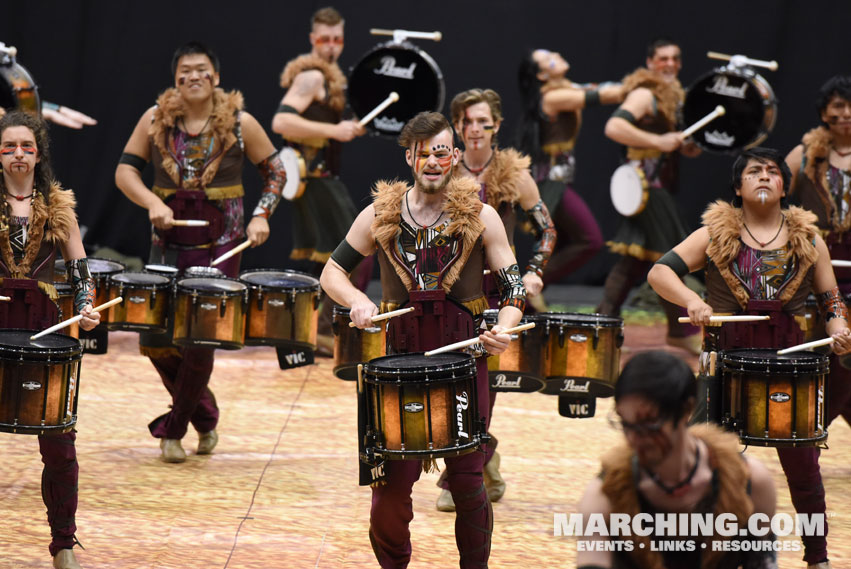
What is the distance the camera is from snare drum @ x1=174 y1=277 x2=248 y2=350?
599cm

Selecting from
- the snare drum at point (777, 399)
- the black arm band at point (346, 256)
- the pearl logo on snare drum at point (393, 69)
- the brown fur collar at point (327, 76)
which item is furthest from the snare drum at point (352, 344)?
the brown fur collar at point (327, 76)

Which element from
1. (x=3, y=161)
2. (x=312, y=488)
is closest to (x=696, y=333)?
(x=312, y=488)

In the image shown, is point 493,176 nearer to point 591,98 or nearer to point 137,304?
point 137,304

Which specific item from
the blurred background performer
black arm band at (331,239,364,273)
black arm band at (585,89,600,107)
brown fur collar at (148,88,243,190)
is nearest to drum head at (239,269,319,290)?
brown fur collar at (148,88,243,190)

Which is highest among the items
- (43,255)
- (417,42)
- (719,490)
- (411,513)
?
(417,42)

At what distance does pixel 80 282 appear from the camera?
4.86m

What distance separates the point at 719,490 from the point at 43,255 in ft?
9.38

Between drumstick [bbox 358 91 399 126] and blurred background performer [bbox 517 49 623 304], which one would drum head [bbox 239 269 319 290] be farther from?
blurred background performer [bbox 517 49 623 304]

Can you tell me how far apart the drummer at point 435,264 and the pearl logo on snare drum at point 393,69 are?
3.65 meters

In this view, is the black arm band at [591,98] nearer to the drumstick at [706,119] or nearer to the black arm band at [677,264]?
the drumstick at [706,119]

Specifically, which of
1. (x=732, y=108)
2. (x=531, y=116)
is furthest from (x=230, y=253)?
(x=732, y=108)

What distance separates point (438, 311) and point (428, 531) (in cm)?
125

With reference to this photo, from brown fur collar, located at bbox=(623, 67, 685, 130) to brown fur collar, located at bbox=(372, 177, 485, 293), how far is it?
4.37 meters

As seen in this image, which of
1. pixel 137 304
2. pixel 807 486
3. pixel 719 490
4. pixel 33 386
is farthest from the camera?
pixel 137 304
